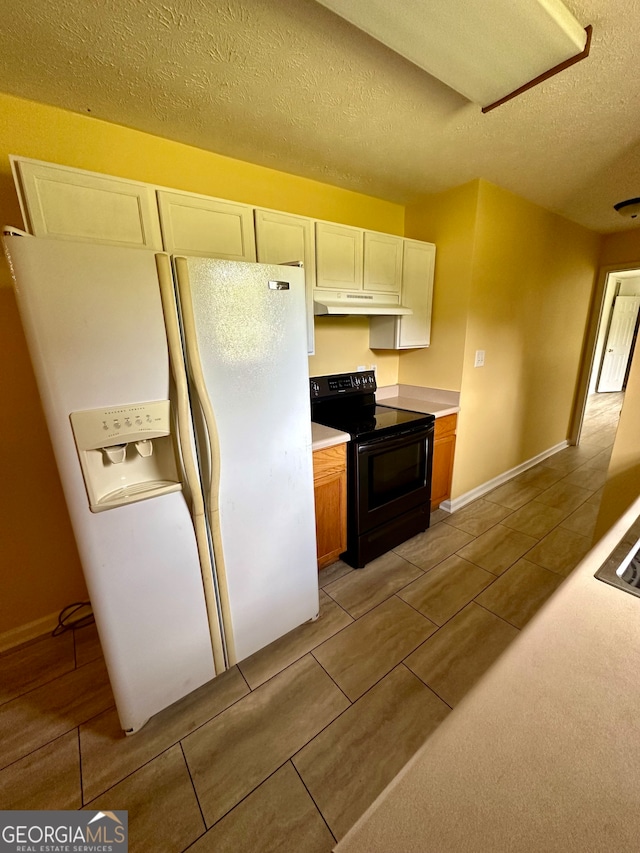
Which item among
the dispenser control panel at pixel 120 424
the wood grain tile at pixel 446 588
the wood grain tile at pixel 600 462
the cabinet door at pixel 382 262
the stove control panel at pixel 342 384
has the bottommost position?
the wood grain tile at pixel 446 588

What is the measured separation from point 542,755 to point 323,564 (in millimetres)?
1726

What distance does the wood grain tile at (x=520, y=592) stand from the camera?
1.85m

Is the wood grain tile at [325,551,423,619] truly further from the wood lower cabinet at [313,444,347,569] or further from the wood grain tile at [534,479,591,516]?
the wood grain tile at [534,479,591,516]

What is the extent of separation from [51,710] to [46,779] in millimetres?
295


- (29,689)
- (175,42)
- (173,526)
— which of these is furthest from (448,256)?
(29,689)

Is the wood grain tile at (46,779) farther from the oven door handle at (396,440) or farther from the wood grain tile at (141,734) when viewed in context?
the oven door handle at (396,440)

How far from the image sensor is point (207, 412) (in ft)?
3.96

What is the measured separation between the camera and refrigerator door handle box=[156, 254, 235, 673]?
3.67 ft

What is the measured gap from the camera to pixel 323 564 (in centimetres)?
214

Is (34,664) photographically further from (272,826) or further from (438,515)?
(438,515)

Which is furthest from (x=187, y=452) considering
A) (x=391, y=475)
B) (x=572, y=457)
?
(x=572, y=457)

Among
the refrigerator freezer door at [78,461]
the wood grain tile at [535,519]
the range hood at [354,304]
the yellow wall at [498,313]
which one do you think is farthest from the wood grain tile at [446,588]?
the range hood at [354,304]

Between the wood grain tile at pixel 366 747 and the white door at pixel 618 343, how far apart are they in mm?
7672

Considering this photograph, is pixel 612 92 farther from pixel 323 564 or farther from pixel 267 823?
pixel 267 823
